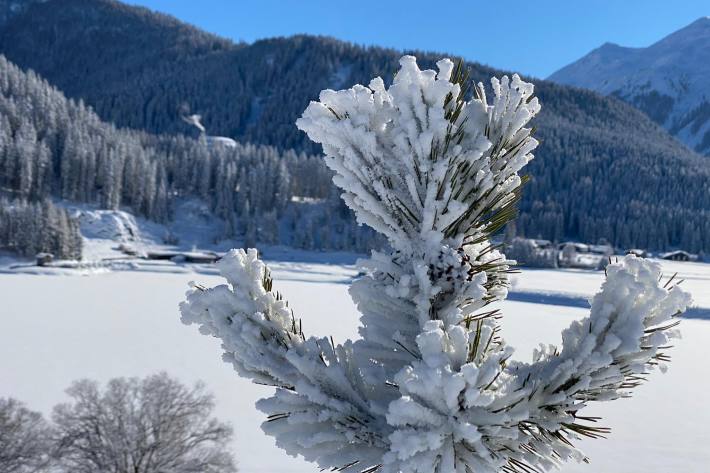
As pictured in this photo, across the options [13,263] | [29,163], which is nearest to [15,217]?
[13,263]

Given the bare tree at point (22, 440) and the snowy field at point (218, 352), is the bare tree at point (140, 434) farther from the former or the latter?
the snowy field at point (218, 352)

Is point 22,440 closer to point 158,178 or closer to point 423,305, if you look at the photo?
point 423,305

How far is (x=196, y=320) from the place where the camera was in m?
1.89

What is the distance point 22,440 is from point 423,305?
17851 mm

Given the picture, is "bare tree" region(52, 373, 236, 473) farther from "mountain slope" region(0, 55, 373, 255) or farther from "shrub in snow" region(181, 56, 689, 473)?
"mountain slope" region(0, 55, 373, 255)

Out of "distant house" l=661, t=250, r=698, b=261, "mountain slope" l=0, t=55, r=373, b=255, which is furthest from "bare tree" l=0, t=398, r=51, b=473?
"distant house" l=661, t=250, r=698, b=261

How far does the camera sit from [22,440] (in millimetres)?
14797

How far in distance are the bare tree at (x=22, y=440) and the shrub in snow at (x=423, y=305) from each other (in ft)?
55.1

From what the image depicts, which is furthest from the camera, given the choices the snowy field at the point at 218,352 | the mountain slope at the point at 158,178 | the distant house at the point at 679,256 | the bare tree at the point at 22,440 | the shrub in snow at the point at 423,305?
the distant house at the point at 679,256

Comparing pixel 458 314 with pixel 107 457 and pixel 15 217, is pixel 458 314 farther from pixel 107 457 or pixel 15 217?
pixel 15 217

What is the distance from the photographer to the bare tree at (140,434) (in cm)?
1501

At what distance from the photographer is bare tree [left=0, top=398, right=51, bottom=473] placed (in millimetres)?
14203

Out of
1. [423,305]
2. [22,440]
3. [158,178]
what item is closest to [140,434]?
[22,440]

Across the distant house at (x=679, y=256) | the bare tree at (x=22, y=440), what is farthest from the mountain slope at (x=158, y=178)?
the bare tree at (x=22, y=440)
